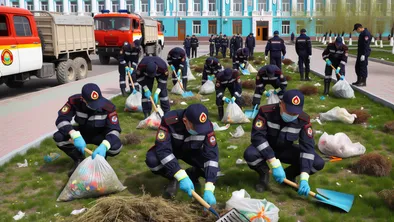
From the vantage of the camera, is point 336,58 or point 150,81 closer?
point 150,81

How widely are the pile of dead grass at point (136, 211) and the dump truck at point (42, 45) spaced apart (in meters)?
7.44

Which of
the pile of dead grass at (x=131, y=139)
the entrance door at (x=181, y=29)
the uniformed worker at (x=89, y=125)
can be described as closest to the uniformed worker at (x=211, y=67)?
the pile of dead grass at (x=131, y=139)

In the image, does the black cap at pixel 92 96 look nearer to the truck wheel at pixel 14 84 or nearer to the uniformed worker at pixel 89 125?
the uniformed worker at pixel 89 125

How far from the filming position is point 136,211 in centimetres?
368

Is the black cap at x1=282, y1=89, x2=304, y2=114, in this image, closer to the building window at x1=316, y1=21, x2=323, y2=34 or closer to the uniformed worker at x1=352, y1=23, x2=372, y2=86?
the uniformed worker at x1=352, y1=23, x2=372, y2=86

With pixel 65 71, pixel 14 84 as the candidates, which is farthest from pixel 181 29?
pixel 14 84

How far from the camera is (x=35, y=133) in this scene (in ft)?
24.1

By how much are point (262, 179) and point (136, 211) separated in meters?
1.69

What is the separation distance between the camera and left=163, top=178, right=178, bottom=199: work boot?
14.6 feet

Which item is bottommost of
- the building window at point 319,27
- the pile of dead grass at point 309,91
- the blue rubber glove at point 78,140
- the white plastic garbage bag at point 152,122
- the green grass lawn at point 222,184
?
the green grass lawn at point 222,184

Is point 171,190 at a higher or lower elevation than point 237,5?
lower

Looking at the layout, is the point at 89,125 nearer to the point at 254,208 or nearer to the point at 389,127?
the point at 254,208

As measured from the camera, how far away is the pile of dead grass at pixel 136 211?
3574 millimetres

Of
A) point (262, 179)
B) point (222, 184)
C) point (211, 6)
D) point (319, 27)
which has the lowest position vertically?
point (222, 184)
